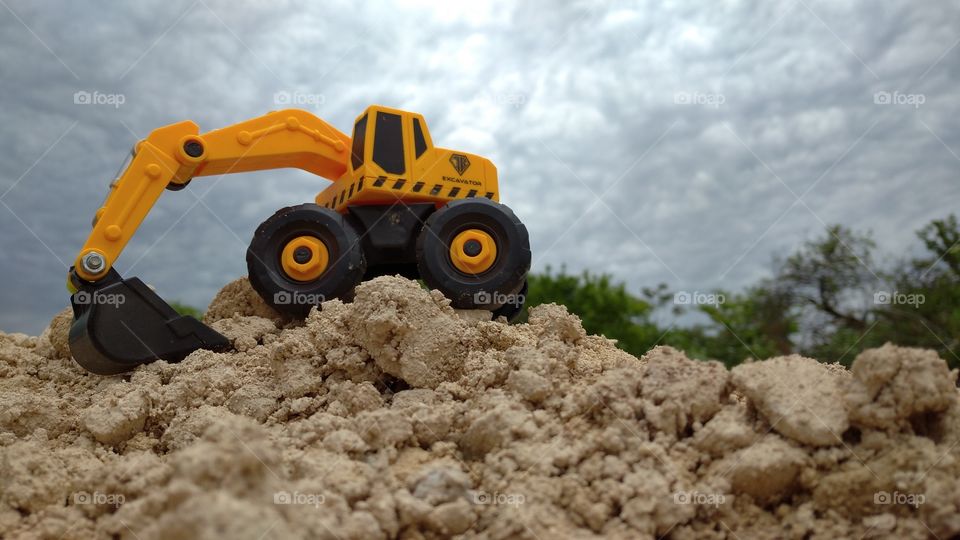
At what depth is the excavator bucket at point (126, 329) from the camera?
19.5ft

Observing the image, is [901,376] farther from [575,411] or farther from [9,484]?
[9,484]

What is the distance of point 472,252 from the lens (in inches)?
258

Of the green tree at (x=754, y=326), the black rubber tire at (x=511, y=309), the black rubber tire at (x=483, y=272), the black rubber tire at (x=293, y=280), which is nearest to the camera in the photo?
the black rubber tire at (x=483, y=272)

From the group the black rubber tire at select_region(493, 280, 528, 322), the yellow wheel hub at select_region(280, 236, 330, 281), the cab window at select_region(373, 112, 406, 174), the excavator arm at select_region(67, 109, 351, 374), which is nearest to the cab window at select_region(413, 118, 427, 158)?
the cab window at select_region(373, 112, 406, 174)

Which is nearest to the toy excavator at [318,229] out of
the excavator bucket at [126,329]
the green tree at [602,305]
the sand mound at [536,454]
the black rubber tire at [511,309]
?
the excavator bucket at [126,329]

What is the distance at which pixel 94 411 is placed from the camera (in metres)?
4.96

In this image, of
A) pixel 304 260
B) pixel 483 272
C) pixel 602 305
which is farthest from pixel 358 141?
pixel 602 305

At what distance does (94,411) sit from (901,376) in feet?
15.0

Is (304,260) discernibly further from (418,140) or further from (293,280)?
(418,140)

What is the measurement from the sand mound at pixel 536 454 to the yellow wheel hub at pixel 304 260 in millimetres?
1817

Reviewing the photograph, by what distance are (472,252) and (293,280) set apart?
153 centimetres

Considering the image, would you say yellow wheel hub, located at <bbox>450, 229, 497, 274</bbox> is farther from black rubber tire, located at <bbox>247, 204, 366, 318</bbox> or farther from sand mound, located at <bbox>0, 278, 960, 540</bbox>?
sand mound, located at <bbox>0, 278, 960, 540</bbox>

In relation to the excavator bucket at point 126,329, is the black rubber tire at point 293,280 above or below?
above

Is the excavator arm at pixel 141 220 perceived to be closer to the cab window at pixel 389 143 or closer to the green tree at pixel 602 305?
the cab window at pixel 389 143
